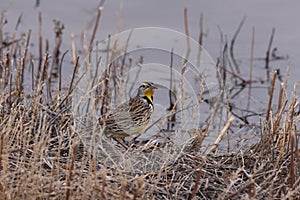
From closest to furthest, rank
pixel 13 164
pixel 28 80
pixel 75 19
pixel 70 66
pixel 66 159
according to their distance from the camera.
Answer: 1. pixel 13 164
2. pixel 66 159
3. pixel 28 80
4. pixel 70 66
5. pixel 75 19

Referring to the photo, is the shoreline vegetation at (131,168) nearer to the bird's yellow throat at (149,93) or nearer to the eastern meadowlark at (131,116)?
the eastern meadowlark at (131,116)

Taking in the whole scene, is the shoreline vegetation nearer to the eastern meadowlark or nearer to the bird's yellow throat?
the eastern meadowlark

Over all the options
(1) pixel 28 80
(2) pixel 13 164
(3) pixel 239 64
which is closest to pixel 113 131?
(2) pixel 13 164

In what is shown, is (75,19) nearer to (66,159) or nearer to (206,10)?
(206,10)

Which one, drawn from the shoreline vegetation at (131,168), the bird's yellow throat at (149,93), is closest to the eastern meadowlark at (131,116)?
the bird's yellow throat at (149,93)

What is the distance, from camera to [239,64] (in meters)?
9.48

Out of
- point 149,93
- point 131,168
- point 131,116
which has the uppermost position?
point 149,93

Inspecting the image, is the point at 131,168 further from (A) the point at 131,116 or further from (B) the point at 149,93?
(B) the point at 149,93

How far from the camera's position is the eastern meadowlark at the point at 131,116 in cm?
528

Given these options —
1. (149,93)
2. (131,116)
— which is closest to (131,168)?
(131,116)

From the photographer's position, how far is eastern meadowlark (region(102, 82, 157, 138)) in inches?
208

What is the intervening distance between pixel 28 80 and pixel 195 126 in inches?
136

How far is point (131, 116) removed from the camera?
5.41 meters

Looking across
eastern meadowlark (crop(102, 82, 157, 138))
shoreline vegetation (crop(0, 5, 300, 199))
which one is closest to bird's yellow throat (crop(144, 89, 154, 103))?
eastern meadowlark (crop(102, 82, 157, 138))
